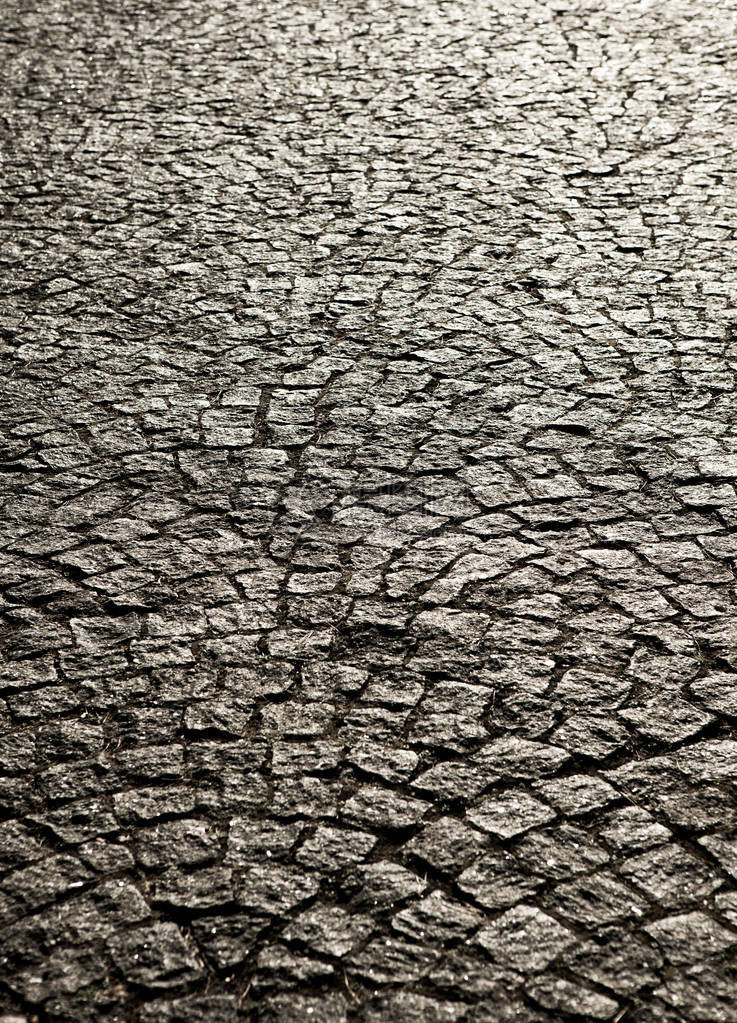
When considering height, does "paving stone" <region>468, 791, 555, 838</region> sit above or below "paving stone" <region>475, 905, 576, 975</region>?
above

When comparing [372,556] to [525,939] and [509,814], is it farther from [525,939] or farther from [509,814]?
[525,939]

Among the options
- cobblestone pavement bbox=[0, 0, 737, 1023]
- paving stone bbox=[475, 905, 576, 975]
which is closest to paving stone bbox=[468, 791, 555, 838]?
cobblestone pavement bbox=[0, 0, 737, 1023]

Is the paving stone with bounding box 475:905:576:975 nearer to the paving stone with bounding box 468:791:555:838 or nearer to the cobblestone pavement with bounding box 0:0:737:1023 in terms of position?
the cobblestone pavement with bounding box 0:0:737:1023

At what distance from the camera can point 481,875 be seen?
2543 mm

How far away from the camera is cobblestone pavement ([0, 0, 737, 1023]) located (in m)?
2.43

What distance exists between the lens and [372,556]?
3.49m

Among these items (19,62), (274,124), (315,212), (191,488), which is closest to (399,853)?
(191,488)

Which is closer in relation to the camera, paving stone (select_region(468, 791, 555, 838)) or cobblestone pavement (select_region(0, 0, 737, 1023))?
cobblestone pavement (select_region(0, 0, 737, 1023))

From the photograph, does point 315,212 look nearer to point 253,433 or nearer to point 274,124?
point 274,124

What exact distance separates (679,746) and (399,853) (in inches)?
30.6

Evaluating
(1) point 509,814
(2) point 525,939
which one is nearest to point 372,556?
(1) point 509,814

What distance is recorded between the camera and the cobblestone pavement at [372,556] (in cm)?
243

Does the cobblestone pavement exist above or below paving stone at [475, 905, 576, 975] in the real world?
above

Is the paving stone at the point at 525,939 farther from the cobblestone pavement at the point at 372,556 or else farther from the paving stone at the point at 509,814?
the paving stone at the point at 509,814
